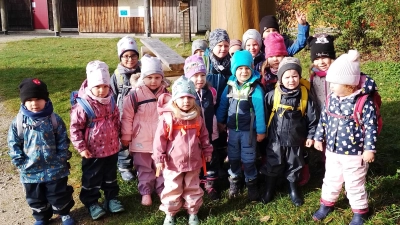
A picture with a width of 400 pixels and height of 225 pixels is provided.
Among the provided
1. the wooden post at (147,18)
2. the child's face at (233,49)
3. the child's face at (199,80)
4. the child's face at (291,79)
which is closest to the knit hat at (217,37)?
the child's face at (233,49)

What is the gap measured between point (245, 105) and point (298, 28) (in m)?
1.32

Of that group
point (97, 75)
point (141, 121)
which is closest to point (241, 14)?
point (141, 121)

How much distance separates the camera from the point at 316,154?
4.89 m

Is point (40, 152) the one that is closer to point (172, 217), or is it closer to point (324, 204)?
point (172, 217)

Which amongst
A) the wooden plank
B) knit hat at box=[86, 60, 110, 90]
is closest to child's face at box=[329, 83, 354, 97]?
knit hat at box=[86, 60, 110, 90]

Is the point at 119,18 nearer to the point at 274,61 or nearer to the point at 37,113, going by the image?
the point at 274,61

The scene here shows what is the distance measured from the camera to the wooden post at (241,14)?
5.23m

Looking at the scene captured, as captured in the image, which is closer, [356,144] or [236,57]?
[356,144]

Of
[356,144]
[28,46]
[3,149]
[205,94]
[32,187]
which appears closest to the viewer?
[356,144]

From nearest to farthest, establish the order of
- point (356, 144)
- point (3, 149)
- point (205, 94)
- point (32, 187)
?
point (356, 144), point (32, 187), point (205, 94), point (3, 149)

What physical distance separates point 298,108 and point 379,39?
6483 mm

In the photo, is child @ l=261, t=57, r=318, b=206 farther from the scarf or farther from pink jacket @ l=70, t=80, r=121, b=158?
the scarf

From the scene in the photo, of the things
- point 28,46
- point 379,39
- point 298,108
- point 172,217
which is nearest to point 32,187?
point 172,217

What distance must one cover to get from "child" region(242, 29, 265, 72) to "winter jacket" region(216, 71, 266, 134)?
0.56m
